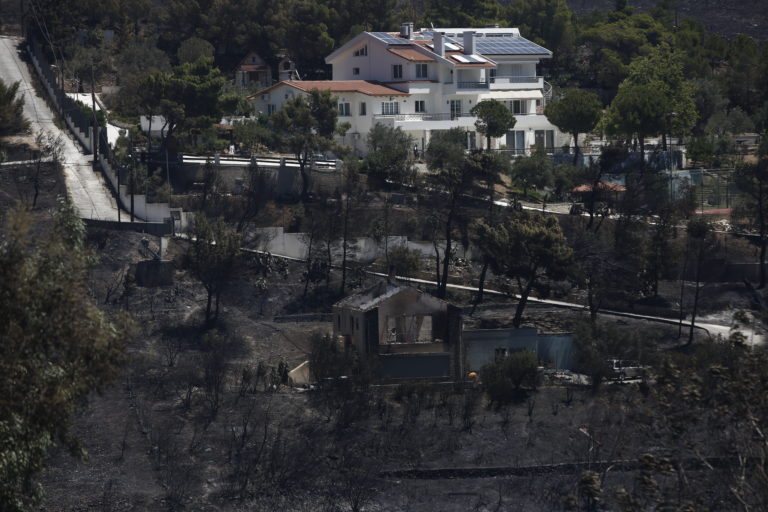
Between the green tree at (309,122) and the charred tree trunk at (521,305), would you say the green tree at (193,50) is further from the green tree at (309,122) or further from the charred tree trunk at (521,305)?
the charred tree trunk at (521,305)

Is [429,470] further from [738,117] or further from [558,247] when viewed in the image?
[738,117]

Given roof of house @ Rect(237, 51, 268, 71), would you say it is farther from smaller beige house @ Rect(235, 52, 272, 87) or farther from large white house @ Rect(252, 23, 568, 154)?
large white house @ Rect(252, 23, 568, 154)

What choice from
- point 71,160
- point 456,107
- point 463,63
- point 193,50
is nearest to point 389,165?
point 456,107

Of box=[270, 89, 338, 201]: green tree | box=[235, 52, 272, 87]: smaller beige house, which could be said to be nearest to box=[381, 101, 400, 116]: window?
box=[270, 89, 338, 201]: green tree

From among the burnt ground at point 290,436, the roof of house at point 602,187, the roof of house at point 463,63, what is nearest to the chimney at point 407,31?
the roof of house at point 463,63

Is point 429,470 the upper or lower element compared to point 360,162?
lower

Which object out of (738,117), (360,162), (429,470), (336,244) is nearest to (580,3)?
(738,117)
